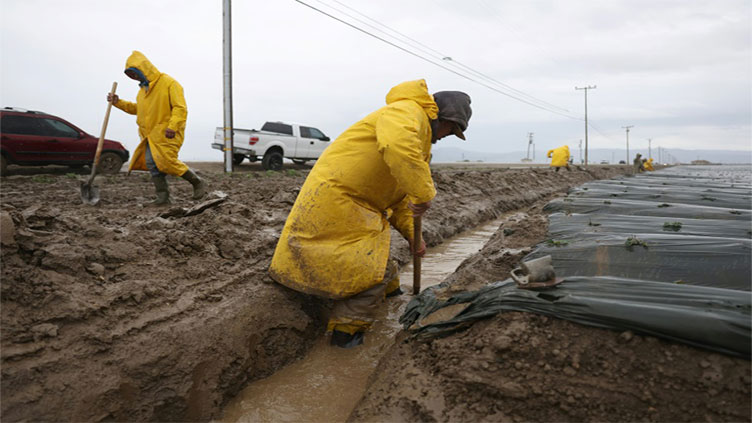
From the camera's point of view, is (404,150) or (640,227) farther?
(640,227)

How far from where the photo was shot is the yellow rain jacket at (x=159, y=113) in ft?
15.2

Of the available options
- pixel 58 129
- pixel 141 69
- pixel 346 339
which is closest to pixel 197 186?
pixel 141 69

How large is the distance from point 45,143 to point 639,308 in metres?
11.2

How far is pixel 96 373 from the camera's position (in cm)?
194

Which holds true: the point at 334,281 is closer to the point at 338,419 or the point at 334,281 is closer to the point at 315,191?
the point at 315,191

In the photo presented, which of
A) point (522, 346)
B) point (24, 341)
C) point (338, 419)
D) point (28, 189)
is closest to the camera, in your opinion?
point (522, 346)

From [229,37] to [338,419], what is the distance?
1169 cm

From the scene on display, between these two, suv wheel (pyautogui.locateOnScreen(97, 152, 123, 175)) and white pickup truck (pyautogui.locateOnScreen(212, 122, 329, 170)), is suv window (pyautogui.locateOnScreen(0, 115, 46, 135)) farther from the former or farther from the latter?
white pickup truck (pyautogui.locateOnScreen(212, 122, 329, 170))

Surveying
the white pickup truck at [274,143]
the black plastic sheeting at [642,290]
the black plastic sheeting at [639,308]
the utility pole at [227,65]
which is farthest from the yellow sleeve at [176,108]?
the white pickup truck at [274,143]

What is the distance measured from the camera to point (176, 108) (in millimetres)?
4684

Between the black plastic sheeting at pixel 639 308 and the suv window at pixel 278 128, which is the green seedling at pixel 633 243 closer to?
the black plastic sheeting at pixel 639 308

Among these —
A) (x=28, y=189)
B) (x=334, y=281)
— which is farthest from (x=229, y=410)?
(x=28, y=189)

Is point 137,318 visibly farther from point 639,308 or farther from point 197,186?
point 197,186

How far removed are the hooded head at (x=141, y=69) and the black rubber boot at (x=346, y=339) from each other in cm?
361
